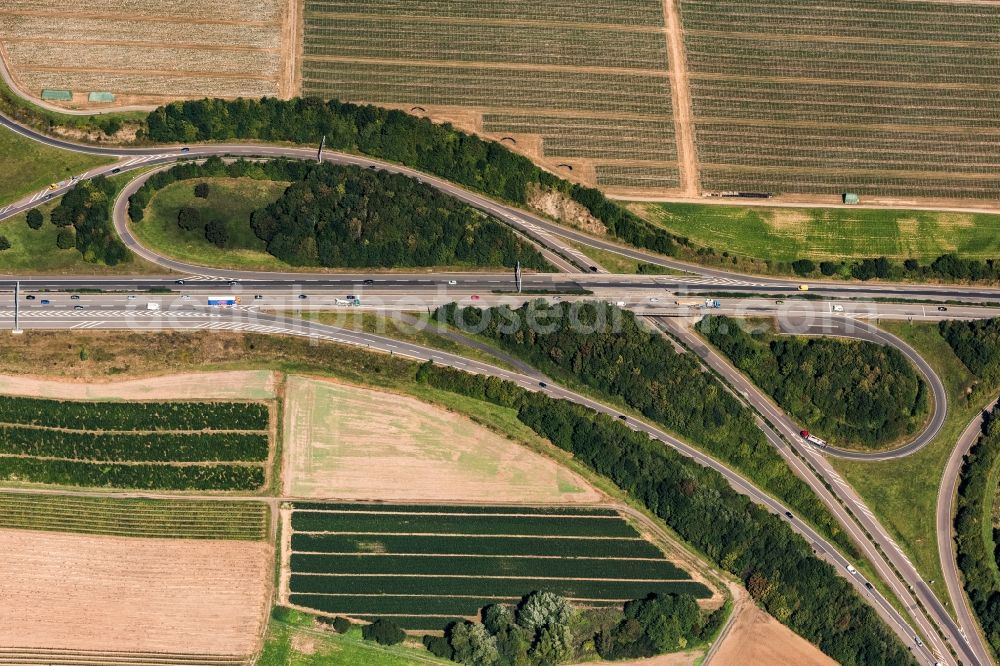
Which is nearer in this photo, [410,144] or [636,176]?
[410,144]

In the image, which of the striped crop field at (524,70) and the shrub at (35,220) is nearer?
the shrub at (35,220)

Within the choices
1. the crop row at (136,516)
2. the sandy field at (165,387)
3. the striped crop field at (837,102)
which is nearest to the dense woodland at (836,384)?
the striped crop field at (837,102)

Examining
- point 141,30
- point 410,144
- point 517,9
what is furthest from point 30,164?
point 517,9

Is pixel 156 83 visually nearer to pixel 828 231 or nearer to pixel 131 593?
pixel 131 593

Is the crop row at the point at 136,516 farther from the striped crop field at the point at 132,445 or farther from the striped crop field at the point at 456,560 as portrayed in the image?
the striped crop field at the point at 456,560

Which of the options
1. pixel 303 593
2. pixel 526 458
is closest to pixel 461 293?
pixel 526 458

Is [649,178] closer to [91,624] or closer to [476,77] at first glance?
[476,77]
